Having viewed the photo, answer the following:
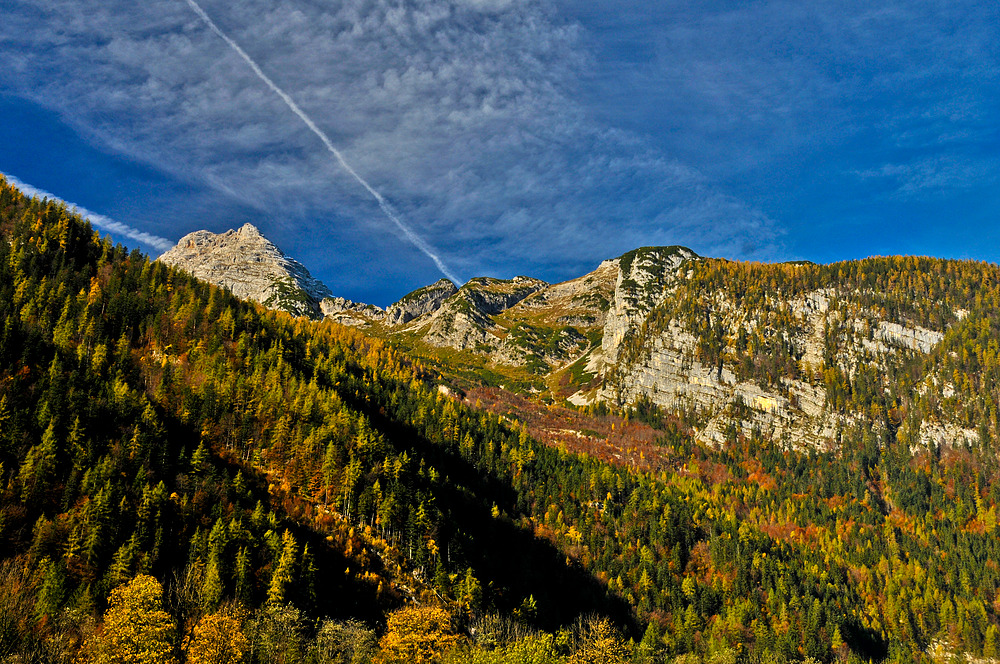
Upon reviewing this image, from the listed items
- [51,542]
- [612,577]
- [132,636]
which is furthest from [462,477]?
[132,636]

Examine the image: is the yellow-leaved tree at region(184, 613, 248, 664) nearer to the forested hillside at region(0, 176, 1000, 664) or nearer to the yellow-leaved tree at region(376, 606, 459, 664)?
the forested hillside at region(0, 176, 1000, 664)

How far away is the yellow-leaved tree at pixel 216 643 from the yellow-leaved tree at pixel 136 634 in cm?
223

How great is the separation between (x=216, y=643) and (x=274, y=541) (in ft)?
139

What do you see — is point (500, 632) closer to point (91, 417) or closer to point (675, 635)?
point (675, 635)

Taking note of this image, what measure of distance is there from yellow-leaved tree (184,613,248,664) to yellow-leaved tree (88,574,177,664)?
2235mm

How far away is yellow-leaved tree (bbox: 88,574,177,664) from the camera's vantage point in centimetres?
5356

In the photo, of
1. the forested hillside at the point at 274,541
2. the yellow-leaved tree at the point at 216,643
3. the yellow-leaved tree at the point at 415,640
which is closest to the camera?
the yellow-leaved tree at the point at 216,643

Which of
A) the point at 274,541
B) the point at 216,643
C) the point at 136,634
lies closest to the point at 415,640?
the point at 216,643

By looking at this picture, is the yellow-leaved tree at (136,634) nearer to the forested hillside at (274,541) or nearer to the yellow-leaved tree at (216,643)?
the forested hillside at (274,541)

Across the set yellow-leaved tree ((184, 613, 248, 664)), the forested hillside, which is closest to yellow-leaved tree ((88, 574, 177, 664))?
the forested hillside

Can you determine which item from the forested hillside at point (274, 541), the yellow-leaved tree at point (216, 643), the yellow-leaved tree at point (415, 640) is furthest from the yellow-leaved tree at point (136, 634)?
the yellow-leaved tree at point (415, 640)

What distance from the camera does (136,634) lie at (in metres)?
55.7

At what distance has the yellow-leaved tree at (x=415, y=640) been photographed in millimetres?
67375

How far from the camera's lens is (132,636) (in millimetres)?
55219
